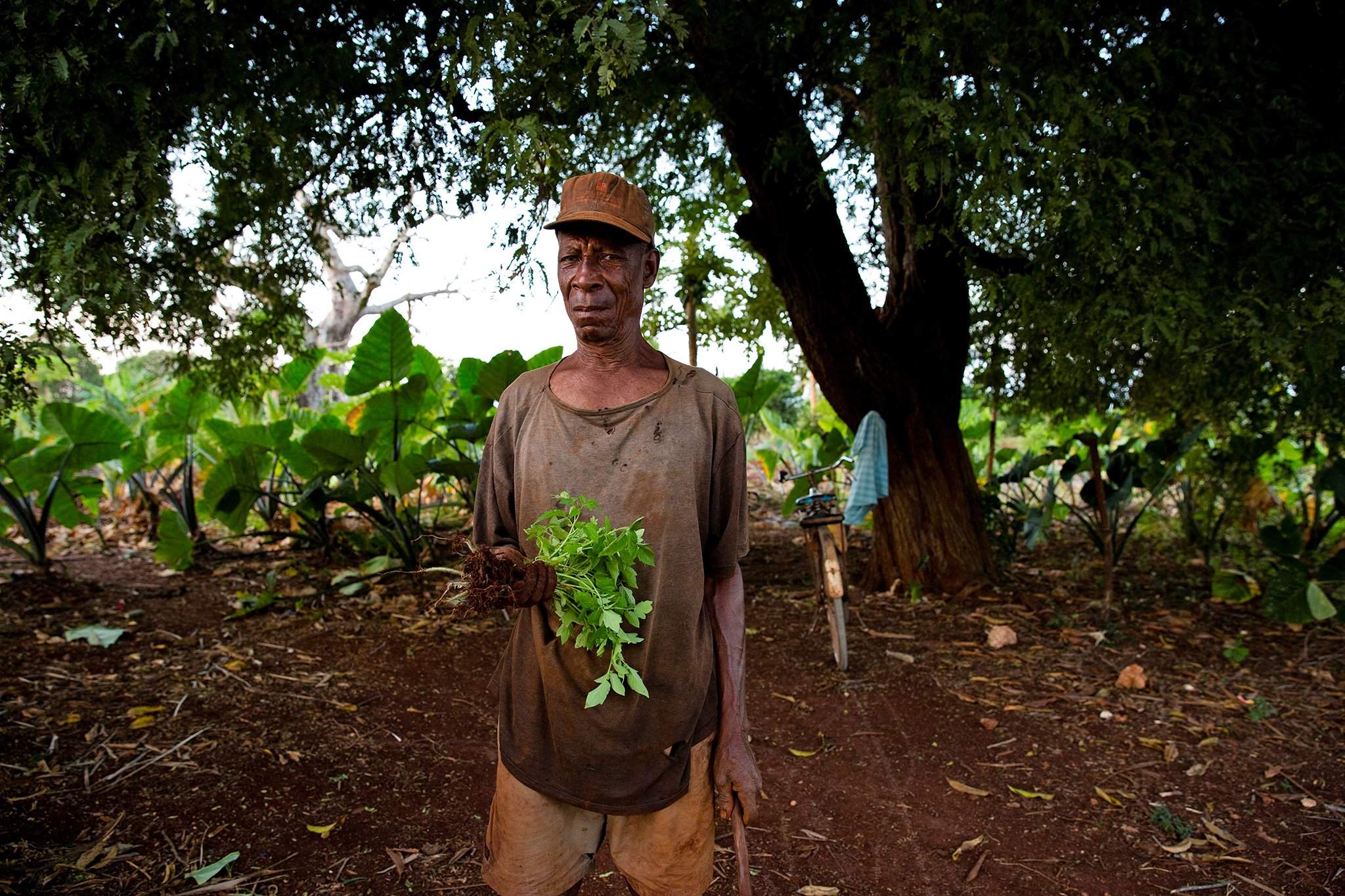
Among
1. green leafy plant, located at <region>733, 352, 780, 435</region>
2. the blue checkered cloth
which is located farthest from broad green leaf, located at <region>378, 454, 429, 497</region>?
the blue checkered cloth

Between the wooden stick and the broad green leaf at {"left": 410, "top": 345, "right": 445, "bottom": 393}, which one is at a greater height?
the broad green leaf at {"left": 410, "top": 345, "right": 445, "bottom": 393}

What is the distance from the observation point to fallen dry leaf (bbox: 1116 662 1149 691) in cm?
493

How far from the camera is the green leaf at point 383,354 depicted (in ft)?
19.3

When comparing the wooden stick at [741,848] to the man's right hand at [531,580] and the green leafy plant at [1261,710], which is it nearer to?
the man's right hand at [531,580]

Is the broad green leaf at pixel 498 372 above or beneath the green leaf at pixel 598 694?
above

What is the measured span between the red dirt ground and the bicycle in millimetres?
265

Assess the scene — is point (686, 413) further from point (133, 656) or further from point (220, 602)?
point (220, 602)

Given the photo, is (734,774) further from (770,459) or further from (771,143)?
(770,459)

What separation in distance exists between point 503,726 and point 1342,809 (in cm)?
371

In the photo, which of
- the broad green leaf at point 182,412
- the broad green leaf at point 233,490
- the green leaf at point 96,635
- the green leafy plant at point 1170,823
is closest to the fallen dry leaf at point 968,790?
the green leafy plant at point 1170,823

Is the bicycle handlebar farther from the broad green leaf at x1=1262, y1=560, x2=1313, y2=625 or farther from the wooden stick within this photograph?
the wooden stick

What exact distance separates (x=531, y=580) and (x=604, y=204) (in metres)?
0.81

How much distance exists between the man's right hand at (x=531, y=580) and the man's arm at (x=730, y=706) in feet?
1.58

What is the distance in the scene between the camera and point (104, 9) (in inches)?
115
